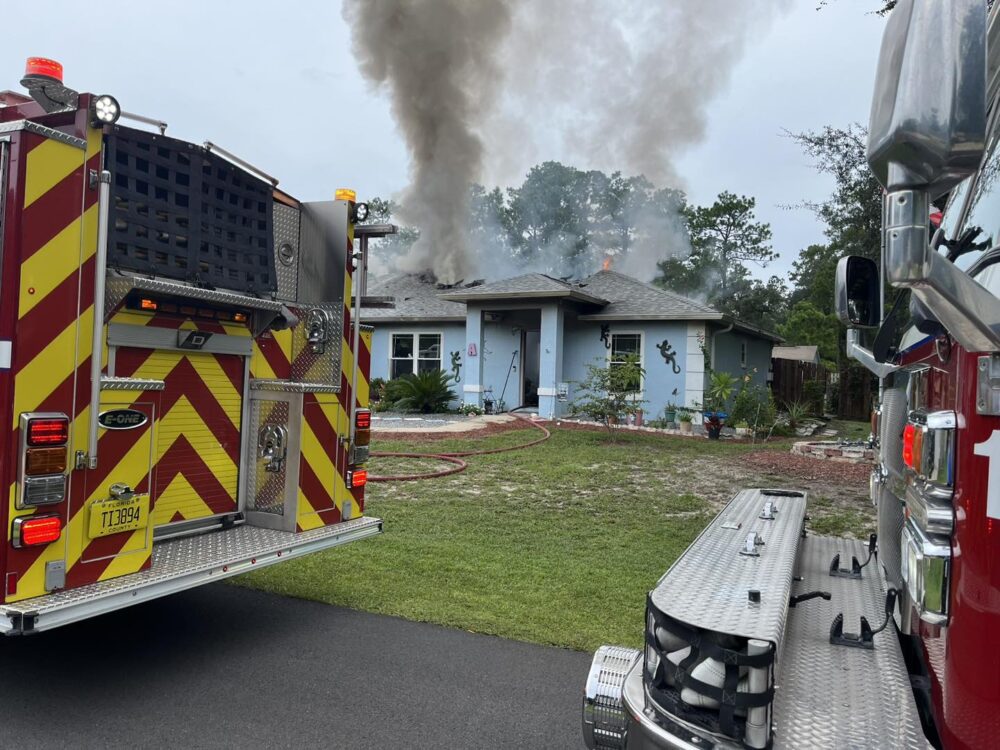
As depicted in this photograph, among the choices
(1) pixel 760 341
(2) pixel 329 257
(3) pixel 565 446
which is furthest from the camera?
(1) pixel 760 341

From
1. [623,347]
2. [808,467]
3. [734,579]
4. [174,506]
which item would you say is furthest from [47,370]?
[623,347]

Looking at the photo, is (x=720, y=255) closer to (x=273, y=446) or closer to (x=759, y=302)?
(x=759, y=302)

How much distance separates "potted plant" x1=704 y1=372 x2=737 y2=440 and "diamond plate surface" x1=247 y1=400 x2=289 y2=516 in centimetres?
1269

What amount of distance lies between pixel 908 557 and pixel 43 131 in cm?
336

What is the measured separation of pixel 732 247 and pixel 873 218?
29017 mm

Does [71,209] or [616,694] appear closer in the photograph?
[616,694]

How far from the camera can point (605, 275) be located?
70.0 feet

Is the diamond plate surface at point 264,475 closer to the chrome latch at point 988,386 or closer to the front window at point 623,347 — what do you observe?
the chrome latch at point 988,386

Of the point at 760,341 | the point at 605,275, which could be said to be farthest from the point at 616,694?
the point at 760,341

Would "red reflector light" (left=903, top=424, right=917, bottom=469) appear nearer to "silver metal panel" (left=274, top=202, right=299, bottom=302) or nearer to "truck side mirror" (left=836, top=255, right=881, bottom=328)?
"truck side mirror" (left=836, top=255, right=881, bottom=328)

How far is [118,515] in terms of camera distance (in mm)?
3363

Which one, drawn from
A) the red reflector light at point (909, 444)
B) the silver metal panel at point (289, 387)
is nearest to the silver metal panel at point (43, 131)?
the silver metal panel at point (289, 387)

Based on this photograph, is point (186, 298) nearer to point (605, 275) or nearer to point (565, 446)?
point (565, 446)

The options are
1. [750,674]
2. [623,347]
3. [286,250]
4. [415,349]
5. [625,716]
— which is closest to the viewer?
[750,674]
